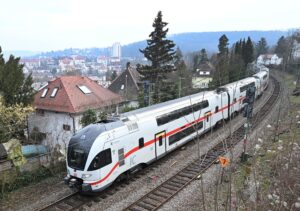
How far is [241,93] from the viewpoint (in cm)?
2908

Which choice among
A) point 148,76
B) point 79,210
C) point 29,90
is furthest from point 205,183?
point 148,76

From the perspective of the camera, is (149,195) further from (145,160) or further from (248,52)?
(248,52)

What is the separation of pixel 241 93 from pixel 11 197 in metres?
23.2

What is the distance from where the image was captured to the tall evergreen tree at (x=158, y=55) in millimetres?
33553

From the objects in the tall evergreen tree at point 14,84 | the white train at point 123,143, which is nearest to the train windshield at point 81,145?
the white train at point 123,143

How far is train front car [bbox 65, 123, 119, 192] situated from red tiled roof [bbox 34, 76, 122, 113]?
504 inches

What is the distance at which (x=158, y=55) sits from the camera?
112 feet

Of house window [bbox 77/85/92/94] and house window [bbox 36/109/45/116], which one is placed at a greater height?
house window [bbox 77/85/92/94]

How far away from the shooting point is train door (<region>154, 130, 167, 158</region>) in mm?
15922

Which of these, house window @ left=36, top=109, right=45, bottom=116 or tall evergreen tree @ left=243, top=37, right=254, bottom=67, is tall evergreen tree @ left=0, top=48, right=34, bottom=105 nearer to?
house window @ left=36, top=109, right=45, bottom=116

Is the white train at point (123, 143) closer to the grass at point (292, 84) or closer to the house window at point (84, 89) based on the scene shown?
the grass at point (292, 84)

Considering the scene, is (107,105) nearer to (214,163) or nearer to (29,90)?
(29,90)

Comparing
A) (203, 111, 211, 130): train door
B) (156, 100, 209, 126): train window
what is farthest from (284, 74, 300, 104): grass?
(156, 100, 209, 126): train window

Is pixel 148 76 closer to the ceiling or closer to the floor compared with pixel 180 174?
closer to the ceiling
